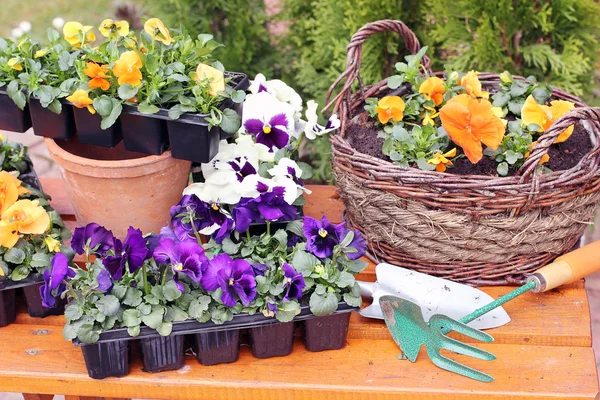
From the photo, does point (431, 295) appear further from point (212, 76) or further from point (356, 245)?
point (212, 76)

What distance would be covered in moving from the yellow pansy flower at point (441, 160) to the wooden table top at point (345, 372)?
0.33m

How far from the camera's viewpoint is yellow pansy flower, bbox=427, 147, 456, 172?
130 cm

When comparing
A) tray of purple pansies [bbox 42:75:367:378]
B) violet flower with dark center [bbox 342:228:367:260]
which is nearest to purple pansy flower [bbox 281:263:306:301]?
tray of purple pansies [bbox 42:75:367:378]

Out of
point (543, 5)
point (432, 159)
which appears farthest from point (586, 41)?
point (432, 159)

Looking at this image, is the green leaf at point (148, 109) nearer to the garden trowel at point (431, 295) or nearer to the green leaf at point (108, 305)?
the green leaf at point (108, 305)

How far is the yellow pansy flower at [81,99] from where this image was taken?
121 cm

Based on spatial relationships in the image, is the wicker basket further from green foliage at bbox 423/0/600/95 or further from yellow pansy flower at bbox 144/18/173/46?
green foliage at bbox 423/0/600/95

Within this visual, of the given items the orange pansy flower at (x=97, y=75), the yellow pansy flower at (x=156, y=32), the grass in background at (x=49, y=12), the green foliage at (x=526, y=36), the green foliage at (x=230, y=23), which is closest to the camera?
the orange pansy flower at (x=97, y=75)

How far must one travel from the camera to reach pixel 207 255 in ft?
4.11

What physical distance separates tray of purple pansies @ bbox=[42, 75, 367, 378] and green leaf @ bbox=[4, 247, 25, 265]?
0.10m

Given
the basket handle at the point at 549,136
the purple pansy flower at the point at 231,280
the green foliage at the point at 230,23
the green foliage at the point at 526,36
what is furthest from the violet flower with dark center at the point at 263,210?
the green foliage at the point at 230,23

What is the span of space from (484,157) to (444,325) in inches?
14.1

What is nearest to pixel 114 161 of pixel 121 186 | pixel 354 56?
pixel 121 186

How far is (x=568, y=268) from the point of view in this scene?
4.42 ft
